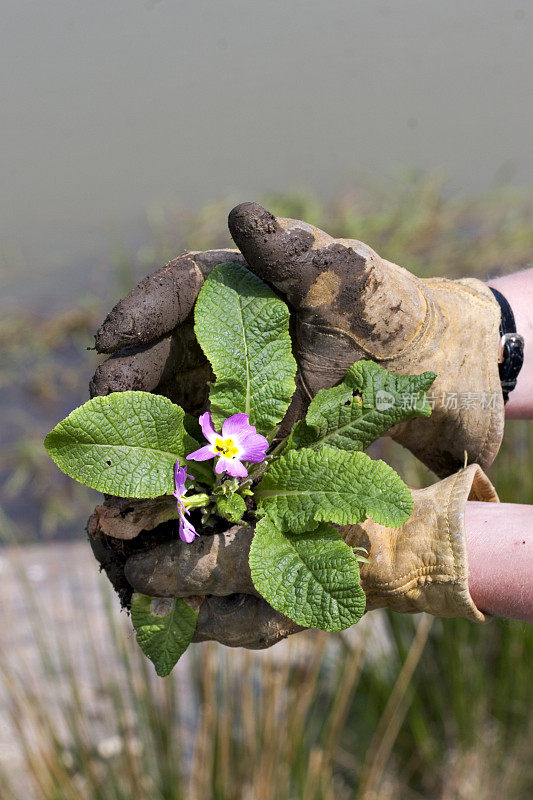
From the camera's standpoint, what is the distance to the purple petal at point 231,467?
1.46 meters

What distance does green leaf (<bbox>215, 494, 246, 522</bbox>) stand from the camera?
59.2 inches

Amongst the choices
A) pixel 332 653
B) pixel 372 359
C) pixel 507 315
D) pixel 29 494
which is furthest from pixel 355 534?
pixel 29 494

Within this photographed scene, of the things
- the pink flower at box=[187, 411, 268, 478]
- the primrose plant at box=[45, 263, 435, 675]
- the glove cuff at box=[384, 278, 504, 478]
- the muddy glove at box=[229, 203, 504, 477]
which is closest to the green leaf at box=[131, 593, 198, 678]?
the primrose plant at box=[45, 263, 435, 675]

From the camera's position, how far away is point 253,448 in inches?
59.1

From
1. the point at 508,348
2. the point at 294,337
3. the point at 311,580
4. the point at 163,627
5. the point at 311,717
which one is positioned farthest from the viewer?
the point at 311,717

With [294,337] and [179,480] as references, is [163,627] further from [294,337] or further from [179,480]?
[294,337]

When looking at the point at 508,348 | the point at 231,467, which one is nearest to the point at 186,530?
the point at 231,467

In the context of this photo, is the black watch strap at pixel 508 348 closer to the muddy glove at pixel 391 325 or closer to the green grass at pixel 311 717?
the muddy glove at pixel 391 325

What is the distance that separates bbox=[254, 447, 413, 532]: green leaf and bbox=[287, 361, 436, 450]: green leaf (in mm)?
89

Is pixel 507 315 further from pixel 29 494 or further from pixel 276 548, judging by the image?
pixel 29 494

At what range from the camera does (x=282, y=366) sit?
5.33ft

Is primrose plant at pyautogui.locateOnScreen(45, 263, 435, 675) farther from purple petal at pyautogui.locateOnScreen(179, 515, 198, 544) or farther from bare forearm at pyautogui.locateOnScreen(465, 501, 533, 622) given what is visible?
bare forearm at pyautogui.locateOnScreen(465, 501, 533, 622)

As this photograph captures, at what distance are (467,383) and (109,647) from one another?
7.76 ft

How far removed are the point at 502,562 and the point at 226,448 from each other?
655mm
